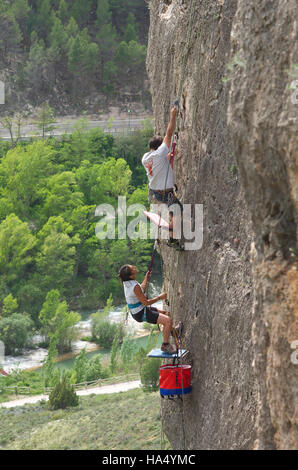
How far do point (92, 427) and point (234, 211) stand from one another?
32.7 ft

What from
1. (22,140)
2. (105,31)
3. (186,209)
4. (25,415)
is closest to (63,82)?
(105,31)

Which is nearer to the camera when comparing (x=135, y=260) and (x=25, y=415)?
(x=25, y=415)

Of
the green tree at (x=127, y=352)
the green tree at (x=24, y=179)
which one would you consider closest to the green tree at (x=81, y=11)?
the green tree at (x=24, y=179)

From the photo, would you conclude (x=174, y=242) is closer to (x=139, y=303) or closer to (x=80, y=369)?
(x=139, y=303)

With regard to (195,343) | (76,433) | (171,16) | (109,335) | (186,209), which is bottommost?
(109,335)

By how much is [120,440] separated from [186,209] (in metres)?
6.98

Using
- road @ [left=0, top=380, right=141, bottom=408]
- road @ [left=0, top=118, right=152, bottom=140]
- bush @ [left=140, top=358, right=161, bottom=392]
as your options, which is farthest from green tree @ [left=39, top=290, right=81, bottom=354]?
road @ [left=0, top=118, right=152, bottom=140]

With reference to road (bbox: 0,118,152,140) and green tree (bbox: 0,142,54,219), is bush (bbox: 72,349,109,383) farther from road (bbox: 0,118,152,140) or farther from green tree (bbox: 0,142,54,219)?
road (bbox: 0,118,152,140)

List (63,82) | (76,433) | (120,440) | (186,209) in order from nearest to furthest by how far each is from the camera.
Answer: (186,209) < (120,440) < (76,433) < (63,82)

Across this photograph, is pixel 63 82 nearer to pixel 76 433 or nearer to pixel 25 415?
pixel 25 415

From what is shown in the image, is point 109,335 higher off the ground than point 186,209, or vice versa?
point 186,209

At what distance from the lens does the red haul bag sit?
823cm

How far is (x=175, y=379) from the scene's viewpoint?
326 inches

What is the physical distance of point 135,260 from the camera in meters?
44.6
